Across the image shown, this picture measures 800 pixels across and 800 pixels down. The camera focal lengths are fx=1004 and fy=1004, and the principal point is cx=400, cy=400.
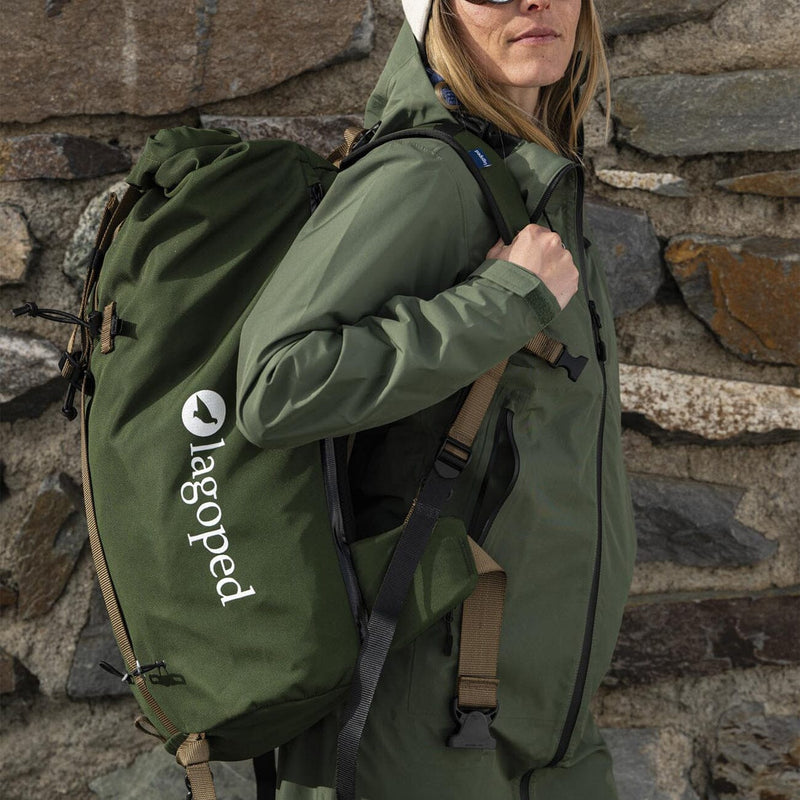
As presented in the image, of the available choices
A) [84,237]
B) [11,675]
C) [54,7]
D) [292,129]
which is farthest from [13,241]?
[11,675]

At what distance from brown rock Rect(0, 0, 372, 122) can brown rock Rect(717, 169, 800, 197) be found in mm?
673

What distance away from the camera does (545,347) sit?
112cm

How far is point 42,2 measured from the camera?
163 cm

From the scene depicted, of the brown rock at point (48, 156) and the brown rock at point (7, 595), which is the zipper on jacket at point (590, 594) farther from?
the brown rock at point (7, 595)

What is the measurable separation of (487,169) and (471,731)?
0.62 metres

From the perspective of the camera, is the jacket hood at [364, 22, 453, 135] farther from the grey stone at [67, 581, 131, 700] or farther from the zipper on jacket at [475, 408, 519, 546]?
the grey stone at [67, 581, 131, 700]

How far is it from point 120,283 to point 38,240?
0.59m

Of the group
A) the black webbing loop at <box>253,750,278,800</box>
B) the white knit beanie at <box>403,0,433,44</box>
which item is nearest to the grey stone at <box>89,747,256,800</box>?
the black webbing loop at <box>253,750,278,800</box>

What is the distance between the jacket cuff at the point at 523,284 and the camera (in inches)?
40.5

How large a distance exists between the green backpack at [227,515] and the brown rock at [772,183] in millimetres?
744

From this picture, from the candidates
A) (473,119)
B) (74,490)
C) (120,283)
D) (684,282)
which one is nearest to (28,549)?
(74,490)

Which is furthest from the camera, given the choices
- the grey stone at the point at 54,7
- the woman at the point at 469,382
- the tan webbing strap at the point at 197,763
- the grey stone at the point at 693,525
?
the grey stone at the point at 693,525

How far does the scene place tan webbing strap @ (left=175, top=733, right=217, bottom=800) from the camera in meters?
1.09

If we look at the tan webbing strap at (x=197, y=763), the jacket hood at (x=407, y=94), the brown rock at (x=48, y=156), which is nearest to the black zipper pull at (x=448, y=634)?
the tan webbing strap at (x=197, y=763)
